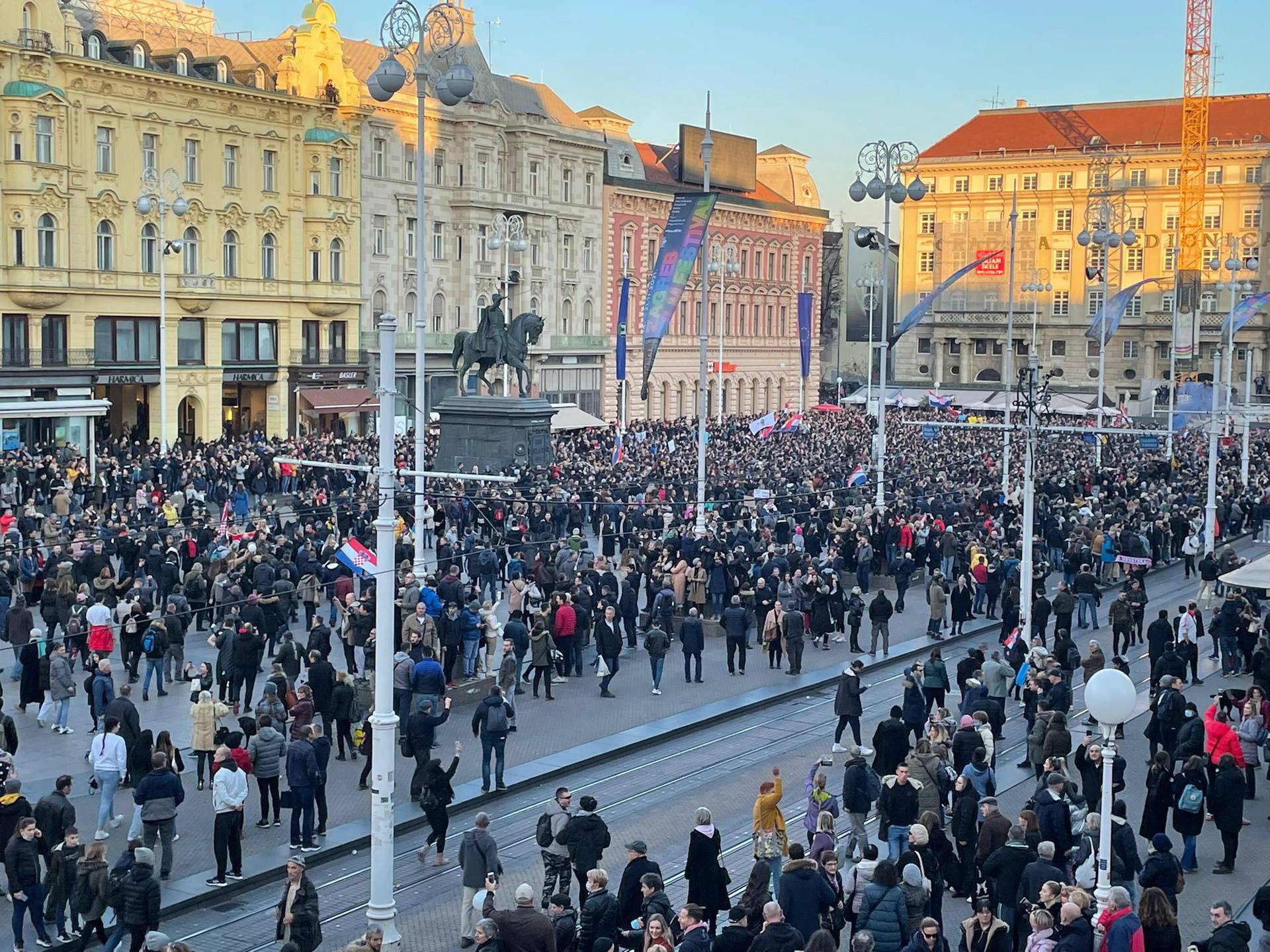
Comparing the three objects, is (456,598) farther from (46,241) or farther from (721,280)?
(721,280)

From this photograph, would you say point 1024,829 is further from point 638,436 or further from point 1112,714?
point 638,436

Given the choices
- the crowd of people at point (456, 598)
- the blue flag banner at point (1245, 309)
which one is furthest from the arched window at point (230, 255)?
the blue flag banner at point (1245, 309)

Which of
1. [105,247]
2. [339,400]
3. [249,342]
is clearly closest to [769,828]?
[105,247]

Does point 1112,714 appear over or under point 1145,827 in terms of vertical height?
over

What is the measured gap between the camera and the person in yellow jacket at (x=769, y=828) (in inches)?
601

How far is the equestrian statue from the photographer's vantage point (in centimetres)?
4972

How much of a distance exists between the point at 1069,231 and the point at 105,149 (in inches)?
2716

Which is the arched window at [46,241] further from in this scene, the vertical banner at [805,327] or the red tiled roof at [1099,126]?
the red tiled roof at [1099,126]

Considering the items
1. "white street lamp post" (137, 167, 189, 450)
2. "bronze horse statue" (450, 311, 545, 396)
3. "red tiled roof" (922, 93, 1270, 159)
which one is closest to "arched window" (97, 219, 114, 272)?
"white street lamp post" (137, 167, 189, 450)

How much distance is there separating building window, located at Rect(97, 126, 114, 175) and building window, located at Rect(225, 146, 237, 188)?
5280 millimetres

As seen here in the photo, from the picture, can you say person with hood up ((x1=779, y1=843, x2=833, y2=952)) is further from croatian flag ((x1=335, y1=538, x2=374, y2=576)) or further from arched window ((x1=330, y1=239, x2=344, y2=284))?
arched window ((x1=330, y1=239, x2=344, y2=284))

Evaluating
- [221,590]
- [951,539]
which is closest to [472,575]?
[221,590]

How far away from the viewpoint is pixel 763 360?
97.5m

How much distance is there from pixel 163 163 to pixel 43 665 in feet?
130
